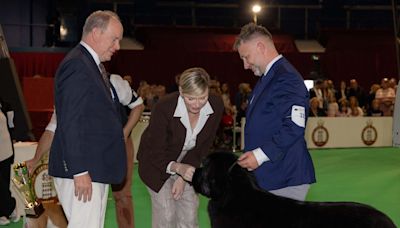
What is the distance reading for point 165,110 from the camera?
4.14 metres

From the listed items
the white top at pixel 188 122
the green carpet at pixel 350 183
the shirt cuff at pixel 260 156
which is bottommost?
the green carpet at pixel 350 183

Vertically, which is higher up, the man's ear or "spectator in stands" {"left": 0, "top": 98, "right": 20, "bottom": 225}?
the man's ear

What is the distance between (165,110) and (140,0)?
22736 millimetres

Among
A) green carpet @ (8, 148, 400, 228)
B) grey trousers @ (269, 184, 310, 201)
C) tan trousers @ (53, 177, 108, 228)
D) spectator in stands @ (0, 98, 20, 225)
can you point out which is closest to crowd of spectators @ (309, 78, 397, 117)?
green carpet @ (8, 148, 400, 228)

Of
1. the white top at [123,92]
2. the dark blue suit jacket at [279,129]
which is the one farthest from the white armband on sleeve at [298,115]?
the white top at [123,92]

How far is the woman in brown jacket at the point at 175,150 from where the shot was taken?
4160 millimetres

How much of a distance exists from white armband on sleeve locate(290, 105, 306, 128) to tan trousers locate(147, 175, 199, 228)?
3.36 feet

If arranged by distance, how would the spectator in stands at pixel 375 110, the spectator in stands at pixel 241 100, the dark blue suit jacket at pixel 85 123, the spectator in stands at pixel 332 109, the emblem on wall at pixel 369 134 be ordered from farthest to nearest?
the spectator in stands at pixel 375 110 → the spectator in stands at pixel 332 109 → the emblem on wall at pixel 369 134 → the spectator in stands at pixel 241 100 → the dark blue suit jacket at pixel 85 123

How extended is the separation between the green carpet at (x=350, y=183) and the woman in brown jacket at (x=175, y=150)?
2475mm

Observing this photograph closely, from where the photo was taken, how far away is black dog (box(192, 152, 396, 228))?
3.19m

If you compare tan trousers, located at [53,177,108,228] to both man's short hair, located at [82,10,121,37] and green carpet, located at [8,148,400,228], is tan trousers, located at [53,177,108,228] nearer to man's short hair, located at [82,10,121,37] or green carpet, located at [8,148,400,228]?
man's short hair, located at [82,10,121,37]

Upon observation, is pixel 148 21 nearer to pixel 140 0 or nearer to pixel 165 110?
pixel 140 0

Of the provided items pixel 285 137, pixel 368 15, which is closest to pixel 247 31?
pixel 285 137

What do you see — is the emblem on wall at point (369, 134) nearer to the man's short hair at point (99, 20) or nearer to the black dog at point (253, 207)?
the black dog at point (253, 207)
